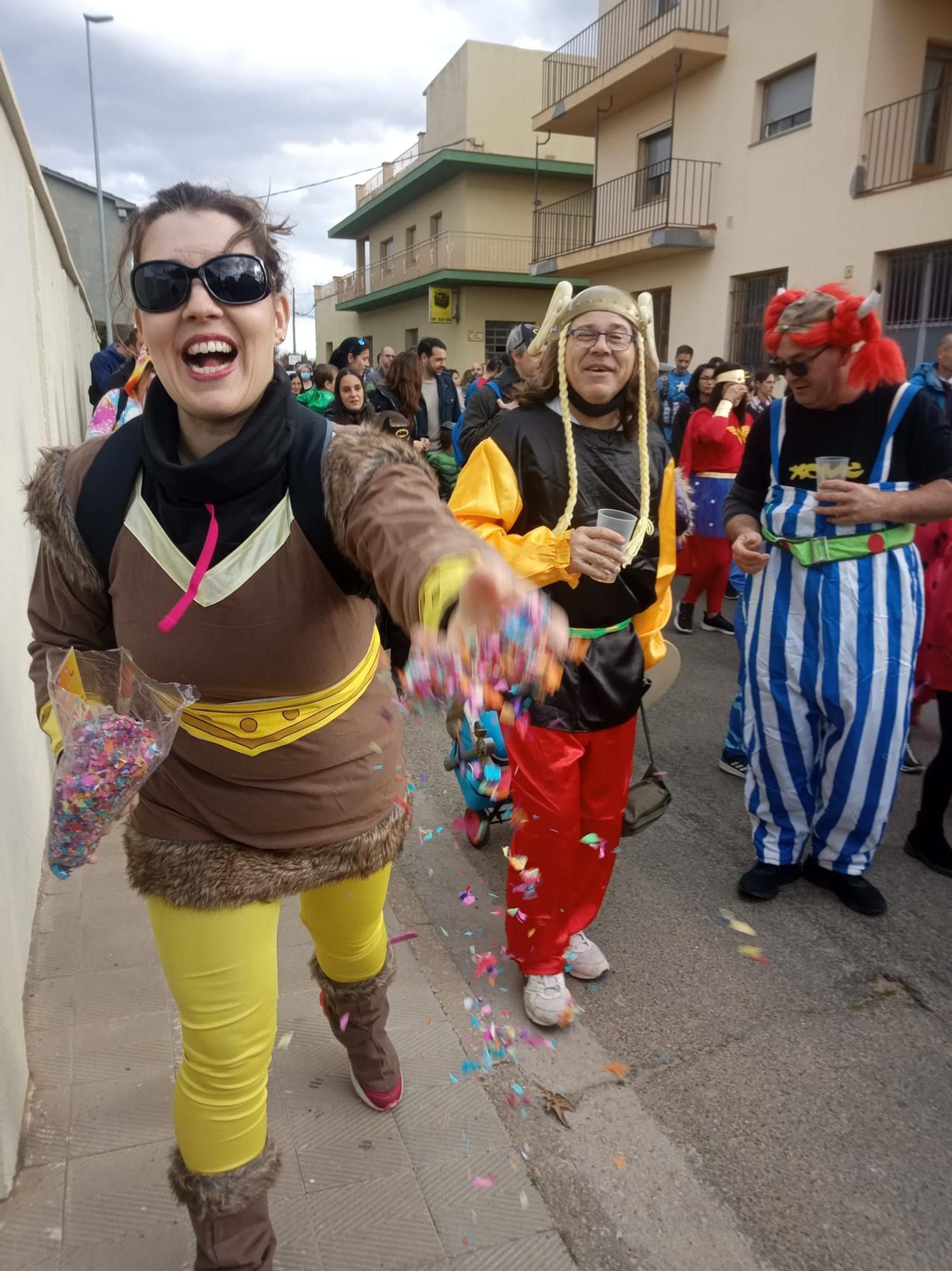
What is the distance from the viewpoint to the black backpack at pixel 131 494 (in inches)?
61.4


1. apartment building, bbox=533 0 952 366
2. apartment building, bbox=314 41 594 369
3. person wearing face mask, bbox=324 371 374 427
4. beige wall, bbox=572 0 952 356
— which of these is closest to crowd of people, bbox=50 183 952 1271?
person wearing face mask, bbox=324 371 374 427

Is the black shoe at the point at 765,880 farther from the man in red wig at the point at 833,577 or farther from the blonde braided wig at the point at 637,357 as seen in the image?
the blonde braided wig at the point at 637,357

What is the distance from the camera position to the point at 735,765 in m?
4.77

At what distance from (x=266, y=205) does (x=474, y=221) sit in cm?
2587

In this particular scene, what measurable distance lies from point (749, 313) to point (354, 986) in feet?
49.7

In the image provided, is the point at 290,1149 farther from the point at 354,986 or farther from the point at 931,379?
the point at 931,379

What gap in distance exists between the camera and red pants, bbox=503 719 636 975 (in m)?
2.75

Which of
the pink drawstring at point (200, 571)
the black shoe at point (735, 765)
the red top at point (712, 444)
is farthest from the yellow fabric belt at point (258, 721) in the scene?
the red top at point (712, 444)

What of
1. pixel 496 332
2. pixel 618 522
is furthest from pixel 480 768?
pixel 496 332

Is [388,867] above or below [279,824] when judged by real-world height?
below

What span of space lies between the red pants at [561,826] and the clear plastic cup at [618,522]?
655mm

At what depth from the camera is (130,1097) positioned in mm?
2404

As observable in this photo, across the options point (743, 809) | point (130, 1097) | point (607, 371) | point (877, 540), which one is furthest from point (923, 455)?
point (130, 1097)

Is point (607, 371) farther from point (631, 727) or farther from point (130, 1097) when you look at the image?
point (130, 1097)
